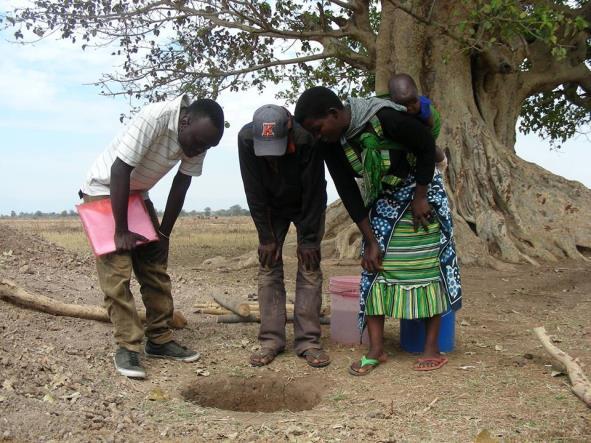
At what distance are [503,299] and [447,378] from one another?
10.3 feet

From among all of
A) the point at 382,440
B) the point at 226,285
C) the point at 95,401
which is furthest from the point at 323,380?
the point at 226,285

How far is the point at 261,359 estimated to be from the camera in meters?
4.38

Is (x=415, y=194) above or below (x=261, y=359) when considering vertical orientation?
above

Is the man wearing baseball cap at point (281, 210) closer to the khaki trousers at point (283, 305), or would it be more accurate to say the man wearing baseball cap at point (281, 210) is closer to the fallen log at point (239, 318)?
the khaki trousers at point (283, 305)

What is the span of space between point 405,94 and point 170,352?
2225 mm

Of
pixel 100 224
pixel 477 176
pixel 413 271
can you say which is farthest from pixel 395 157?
pixel 477 176

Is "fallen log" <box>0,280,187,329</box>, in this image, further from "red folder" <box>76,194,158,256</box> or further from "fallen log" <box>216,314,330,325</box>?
"red folder" <box>76,194,158,256</box>

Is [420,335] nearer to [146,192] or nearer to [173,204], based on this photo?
[173,204]

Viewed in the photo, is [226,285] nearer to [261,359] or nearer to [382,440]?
[261,359]

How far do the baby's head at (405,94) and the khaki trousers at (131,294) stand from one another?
170 centimetres

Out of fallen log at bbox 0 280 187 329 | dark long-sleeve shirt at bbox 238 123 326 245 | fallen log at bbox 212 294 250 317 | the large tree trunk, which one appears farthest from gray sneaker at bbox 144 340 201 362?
the large tree trunk

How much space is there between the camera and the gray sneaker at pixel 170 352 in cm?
450

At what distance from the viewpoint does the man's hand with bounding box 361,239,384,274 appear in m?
4.06

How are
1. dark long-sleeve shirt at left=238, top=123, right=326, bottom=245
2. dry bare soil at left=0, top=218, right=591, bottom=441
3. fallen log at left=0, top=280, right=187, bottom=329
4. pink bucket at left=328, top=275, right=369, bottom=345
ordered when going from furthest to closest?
fallen log at left=0, top=280, right=187, bottom=329
pink bucket at left=328, top=275, right=369, bottom=345
dark long-sleeve shirt at left=238, top=123, right=326, bottom=245
dry bare soil at left=0, top=218, right=591, bottom=441
